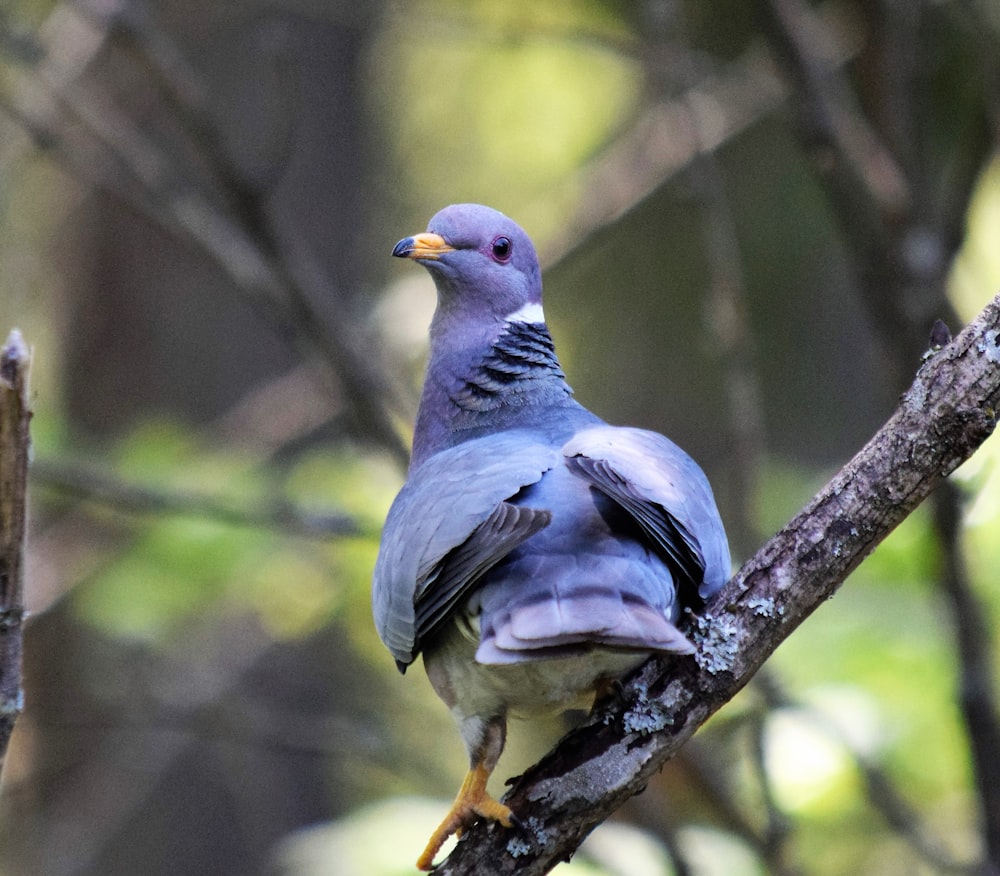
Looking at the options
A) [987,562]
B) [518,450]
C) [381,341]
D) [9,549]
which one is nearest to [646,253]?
[381,341]

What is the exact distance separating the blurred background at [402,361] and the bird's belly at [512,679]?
97cm

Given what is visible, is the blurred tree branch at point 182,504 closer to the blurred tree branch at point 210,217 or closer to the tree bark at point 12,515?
the blurred tree branch at point 210,217

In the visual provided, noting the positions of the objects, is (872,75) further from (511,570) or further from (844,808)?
(511,570)

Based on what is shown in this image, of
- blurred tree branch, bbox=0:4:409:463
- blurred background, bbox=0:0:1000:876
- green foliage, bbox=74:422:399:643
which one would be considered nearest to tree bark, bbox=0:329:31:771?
blurred background, bbox=0:0:1000:876

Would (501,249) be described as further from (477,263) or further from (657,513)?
(657,513)

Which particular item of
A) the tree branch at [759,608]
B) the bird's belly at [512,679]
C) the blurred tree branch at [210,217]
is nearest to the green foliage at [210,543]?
the blurred tree branch at [210,217]

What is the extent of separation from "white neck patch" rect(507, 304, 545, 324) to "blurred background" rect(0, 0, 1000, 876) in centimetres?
82

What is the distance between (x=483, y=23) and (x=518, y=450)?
11.6 ft

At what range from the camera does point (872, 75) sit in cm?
507

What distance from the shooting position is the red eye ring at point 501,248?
3686 millimetres

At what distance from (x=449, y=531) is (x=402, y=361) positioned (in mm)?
3898

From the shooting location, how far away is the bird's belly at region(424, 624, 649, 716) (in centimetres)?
254

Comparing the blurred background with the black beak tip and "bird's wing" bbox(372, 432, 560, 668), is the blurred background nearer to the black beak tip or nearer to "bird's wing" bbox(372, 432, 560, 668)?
"bird's wing" bbox(372, 432, 560, 668)

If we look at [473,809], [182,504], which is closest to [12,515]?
[473,809]
